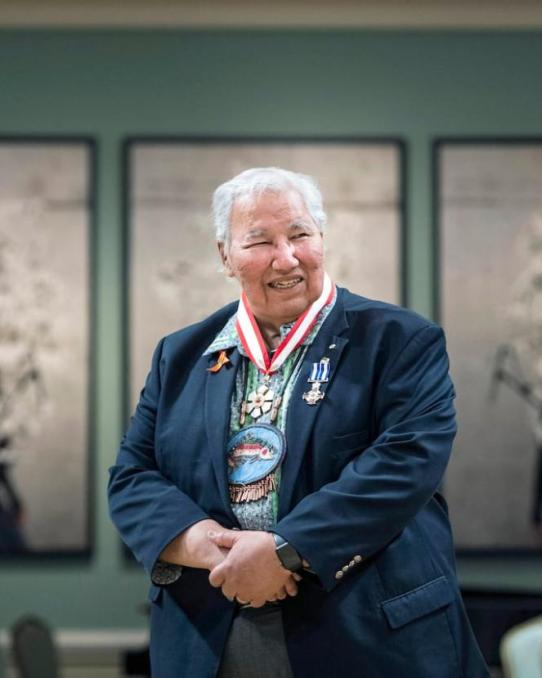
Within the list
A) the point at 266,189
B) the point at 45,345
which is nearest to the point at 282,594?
the point at 266,189

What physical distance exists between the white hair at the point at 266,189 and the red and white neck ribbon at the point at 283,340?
0.38 ft

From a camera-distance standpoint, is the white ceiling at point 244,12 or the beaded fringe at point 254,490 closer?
the beaded fringe at point 254,490

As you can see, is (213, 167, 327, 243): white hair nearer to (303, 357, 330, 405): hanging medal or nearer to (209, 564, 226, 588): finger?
(303, 357, 330, 405): hanging medal

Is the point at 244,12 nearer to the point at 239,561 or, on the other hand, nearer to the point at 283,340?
the point at 283,340

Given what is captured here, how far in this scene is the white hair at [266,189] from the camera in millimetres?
1775

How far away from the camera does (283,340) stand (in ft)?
5.89

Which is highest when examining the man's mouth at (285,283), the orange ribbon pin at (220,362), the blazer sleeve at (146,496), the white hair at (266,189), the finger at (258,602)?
the white hair at (266,189)

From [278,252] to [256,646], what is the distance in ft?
1.89

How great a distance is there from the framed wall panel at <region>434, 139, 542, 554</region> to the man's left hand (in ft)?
9.42

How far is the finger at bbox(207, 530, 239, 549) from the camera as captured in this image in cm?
166

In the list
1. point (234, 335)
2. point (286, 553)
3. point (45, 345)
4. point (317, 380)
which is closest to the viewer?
point (286, 553)

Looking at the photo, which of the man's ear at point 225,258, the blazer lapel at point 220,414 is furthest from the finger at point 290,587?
the man's ear at point 225,258

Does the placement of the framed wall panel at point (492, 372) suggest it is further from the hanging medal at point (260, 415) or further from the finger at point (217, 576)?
the finger at point (217, 576)

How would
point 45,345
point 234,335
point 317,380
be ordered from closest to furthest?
point 317,380 < point 234,335 < point 45,345
